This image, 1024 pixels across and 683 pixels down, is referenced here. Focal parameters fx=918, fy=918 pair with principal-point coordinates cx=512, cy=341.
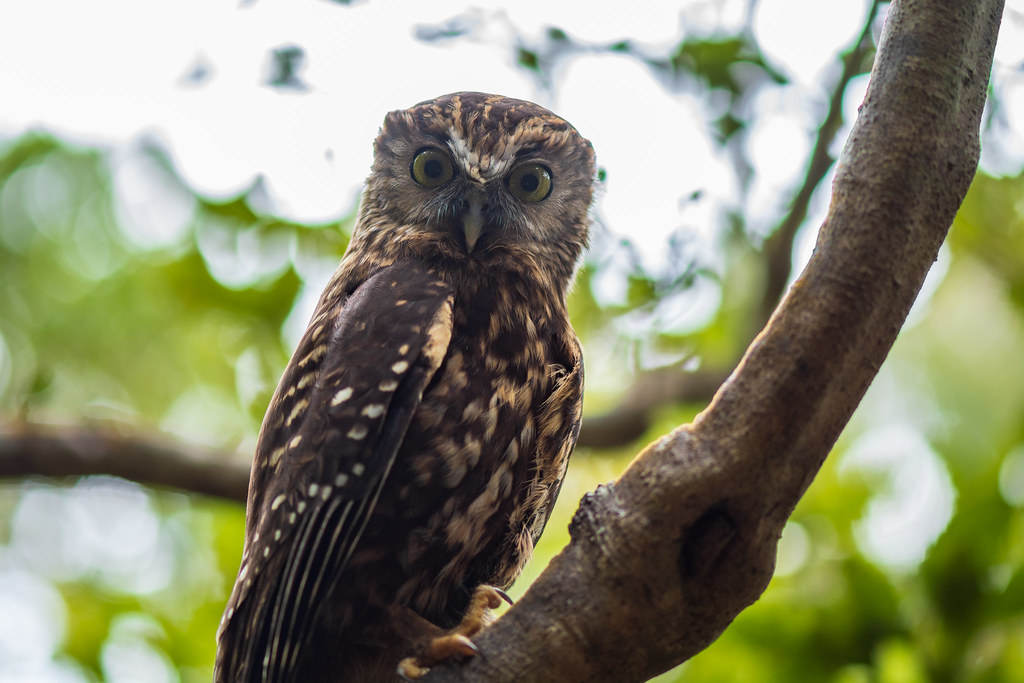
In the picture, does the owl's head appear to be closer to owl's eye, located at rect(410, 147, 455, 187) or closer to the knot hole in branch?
owl's eye, located at rect(410, 147, 455, 187)

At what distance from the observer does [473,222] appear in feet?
10.2

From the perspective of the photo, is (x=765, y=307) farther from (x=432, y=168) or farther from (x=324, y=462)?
(x=324, y=462)

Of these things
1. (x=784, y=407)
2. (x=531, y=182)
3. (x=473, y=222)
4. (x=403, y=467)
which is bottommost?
(x=784, y=407)

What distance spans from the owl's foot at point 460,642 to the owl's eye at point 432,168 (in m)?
1.56

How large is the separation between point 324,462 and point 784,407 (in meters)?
1.21

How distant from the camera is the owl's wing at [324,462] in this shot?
233 centimetres

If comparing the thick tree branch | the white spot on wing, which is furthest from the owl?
the thick tree branch

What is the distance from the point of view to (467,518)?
2.52 metres

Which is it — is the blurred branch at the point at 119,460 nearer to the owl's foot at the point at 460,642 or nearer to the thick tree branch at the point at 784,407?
the owl's foot at the point at 460,642

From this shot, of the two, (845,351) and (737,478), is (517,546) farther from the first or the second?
(845,351)

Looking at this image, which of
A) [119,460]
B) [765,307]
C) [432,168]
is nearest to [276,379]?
[119,460]

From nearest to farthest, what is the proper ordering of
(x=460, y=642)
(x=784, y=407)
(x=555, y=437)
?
1. (x=784, y=407)
2. (x=460, y=642)
3. (x=555, y=437)

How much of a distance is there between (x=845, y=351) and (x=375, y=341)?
1292mm

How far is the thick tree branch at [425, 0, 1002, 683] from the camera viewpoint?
1729 mm
